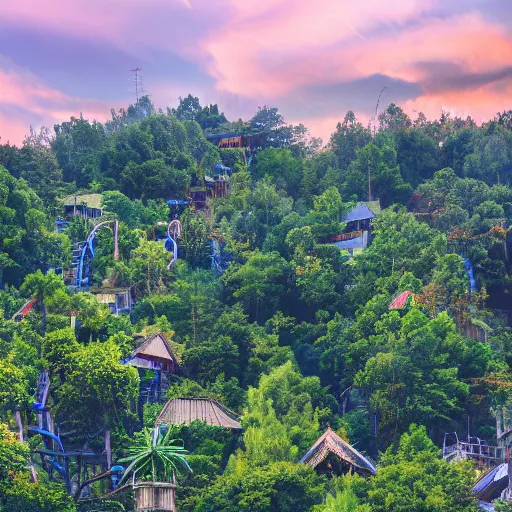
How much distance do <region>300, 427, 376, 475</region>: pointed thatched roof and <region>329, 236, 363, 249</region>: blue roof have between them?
14.9 m

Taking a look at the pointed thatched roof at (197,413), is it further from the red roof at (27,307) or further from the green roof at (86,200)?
the green roof at (86,200)

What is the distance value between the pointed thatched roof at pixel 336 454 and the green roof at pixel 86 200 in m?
18.8

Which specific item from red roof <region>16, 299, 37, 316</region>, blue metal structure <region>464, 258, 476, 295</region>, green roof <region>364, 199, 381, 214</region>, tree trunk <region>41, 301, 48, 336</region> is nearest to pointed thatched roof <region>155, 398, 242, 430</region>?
tree trunk <region>41, 301, 48, 336</region>

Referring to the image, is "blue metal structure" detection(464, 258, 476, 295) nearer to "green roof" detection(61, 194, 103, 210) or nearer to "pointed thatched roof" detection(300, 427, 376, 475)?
"pointed thatched roof" detection(300, 427, 376, 475)

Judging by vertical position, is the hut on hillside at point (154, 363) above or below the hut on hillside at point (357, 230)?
below

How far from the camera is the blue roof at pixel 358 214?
47.3 meters

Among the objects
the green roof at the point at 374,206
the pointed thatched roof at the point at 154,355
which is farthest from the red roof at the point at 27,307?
the green roof at the point at 374,206

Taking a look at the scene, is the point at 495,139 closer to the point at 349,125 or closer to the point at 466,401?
the point at 349,125

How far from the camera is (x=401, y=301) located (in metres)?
38.3

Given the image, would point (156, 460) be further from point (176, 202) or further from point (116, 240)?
point (176, 202)

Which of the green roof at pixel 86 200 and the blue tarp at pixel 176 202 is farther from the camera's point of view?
the blue tarp at pixel 176 202

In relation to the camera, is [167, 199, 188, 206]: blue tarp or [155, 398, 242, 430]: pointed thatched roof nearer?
[155, 398, 242, 430]: pointed thatched roof

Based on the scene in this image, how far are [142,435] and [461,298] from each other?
11845 mm

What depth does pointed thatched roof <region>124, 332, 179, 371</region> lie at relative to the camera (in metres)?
36.2
